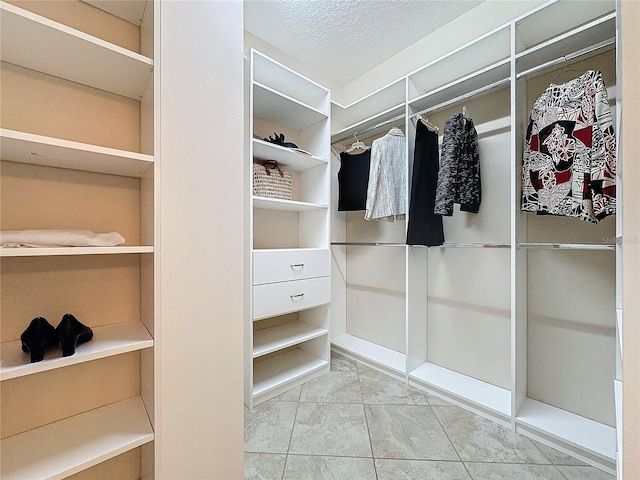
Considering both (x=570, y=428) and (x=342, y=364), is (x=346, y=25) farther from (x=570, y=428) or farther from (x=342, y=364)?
(x=570, y=428)

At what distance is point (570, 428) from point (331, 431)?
3.90 ft

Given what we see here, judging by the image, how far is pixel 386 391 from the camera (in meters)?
1.80

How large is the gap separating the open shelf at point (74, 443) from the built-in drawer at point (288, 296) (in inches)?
30.5

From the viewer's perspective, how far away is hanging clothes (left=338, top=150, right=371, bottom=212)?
2.19 m

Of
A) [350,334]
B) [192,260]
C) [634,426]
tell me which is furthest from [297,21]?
[350,334]

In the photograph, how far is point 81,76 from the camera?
3.01 ft

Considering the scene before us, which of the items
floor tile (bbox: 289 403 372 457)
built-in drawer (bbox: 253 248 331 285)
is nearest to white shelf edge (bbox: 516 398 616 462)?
floor tile (bbox: 289 403 372 457)


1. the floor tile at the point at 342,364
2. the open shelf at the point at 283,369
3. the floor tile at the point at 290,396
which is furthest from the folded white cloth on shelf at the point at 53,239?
the floor tile at the point at 342,364

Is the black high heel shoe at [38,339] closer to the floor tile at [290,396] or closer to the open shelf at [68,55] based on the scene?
the open shelf at [68,55]

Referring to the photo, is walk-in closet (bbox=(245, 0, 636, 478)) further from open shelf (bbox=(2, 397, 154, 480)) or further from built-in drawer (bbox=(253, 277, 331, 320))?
open shelf (bbox=(2, 397, 154, 480))

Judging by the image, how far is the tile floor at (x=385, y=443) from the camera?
118cm

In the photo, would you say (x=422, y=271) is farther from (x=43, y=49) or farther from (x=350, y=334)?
Result: (x=43, y=49)

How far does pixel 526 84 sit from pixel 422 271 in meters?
1.31

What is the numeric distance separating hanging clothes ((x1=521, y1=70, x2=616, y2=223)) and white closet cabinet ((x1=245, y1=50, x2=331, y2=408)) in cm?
124
